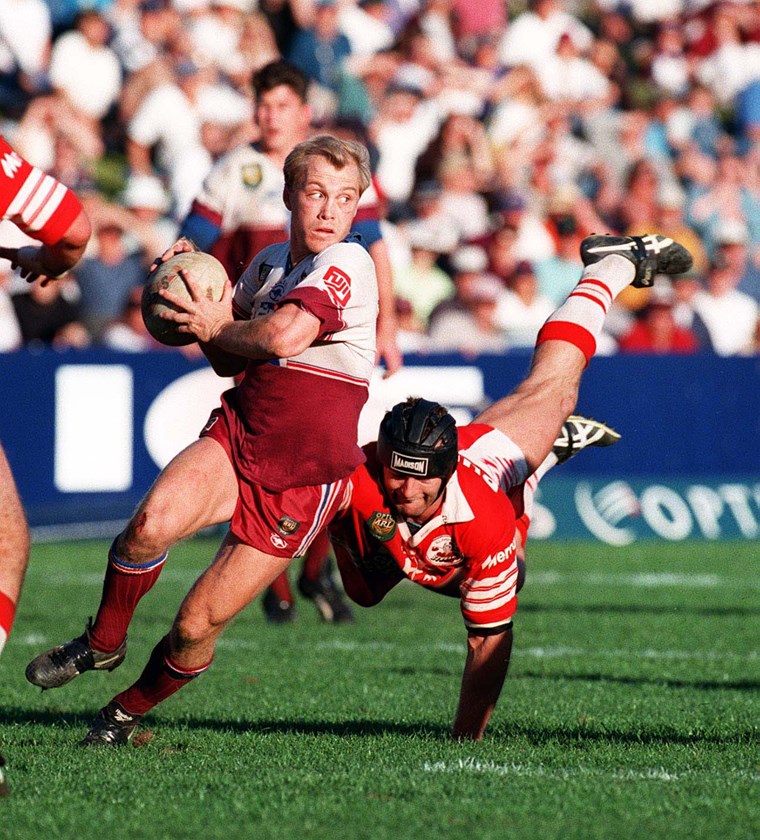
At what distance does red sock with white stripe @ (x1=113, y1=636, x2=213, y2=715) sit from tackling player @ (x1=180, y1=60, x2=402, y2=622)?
3.14m

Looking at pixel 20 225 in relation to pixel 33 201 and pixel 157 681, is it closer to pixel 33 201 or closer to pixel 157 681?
pixel 33 201

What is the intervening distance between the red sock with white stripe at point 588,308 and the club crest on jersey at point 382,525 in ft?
5.21

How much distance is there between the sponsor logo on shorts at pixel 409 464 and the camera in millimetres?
5289

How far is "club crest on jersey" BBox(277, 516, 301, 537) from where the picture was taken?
5.29m

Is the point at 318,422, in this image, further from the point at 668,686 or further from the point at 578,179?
the point at 578,179

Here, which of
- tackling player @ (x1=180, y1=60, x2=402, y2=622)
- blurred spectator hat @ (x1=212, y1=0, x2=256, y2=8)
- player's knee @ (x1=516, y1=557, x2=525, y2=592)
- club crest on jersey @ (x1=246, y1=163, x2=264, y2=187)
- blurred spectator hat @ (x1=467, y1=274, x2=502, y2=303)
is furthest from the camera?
blurred spectator hat @ (x1=212, y1=0, x2=256, y2=8)

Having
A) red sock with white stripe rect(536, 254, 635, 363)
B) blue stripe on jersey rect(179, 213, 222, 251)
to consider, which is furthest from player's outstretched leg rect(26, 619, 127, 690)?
blue stripe on jersey rect(179, 213, 222, 251)

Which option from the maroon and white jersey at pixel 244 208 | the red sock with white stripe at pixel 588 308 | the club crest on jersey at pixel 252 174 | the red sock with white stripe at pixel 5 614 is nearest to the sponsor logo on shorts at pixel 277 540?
the red sock with white stripe at pixel 5 614

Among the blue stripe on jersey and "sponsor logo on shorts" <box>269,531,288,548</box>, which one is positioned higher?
the blue stripe on jersey

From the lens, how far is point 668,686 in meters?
6.92

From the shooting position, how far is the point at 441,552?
18.1 feet

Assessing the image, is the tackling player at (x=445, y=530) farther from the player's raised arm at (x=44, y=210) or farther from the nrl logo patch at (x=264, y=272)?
the player's raised arm at (x=44, y=210)

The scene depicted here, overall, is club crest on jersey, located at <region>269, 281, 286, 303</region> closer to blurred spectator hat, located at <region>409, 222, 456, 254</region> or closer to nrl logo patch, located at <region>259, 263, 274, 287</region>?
nrl logo patch, located at <region>259, 263, 274, 287</region>

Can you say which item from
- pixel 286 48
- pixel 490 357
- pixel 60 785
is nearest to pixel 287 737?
pixel 60 785
